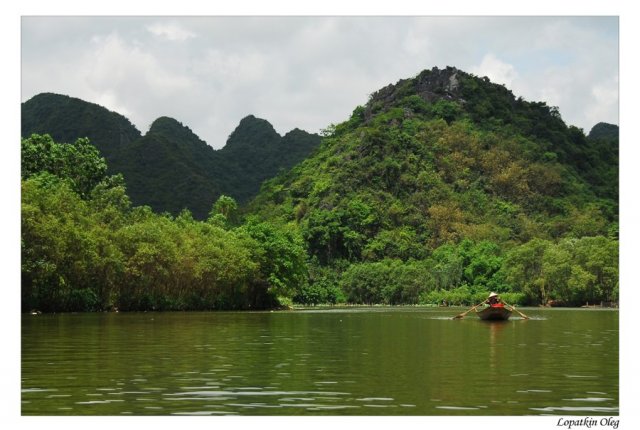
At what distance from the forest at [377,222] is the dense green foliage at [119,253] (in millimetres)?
146

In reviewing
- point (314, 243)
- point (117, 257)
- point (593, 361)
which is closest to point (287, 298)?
point (117, 257)

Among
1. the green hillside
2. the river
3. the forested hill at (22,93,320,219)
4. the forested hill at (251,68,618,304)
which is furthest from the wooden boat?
the green hillside

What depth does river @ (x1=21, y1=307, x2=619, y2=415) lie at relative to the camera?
15312 millimetres

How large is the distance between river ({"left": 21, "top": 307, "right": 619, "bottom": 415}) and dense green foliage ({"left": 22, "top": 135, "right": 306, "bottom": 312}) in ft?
75.2

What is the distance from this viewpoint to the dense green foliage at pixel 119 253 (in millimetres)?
54875

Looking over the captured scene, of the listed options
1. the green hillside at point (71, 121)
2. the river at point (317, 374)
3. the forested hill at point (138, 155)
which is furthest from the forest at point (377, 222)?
the river at point (317, 374)

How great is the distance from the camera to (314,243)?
135500 millimetres

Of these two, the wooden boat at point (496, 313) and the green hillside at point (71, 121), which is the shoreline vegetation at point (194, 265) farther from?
the green hillside at point (71, 121)

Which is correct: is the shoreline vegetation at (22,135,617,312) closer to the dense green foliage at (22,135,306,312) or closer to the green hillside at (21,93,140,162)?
the dense green foliage at (22,135,306,312)

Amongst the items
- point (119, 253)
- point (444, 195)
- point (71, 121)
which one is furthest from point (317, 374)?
point (71, 121)

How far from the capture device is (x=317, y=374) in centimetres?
1991

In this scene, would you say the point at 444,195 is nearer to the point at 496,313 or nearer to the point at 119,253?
the point at 119,253

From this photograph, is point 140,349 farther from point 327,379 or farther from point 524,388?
point 524,388
